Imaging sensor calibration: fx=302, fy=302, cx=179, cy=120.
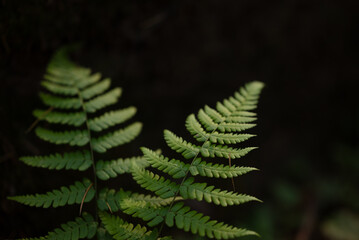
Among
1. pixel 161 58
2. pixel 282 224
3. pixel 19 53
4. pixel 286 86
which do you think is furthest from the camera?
pixel 286 86

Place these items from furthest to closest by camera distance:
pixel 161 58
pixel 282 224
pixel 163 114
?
pixel 282 224 → pixel 163 114 → pixel 161 58

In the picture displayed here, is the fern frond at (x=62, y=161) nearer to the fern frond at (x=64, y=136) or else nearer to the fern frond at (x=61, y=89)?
the fern frond at (x=64, y=136)

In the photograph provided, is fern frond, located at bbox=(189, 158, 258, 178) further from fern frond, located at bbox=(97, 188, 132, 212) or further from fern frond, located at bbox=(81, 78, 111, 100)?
fern frond, located at bbox=(81, 78, 111, 100)

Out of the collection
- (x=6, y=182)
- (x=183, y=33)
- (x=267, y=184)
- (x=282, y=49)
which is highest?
(x=282, y=49)

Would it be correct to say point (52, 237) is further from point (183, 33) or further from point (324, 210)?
point (324, 210)

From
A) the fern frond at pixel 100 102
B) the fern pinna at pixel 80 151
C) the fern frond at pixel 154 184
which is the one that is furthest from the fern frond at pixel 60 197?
the fern frond at pixel 100 102

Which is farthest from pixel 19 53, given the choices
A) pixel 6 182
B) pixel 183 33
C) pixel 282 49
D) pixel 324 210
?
pixel 324 210
